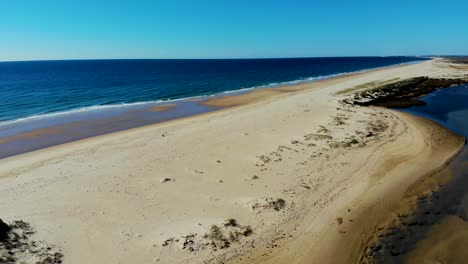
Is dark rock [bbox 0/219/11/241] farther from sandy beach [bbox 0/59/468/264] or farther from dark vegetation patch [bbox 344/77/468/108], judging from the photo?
dark vegetation patch [bbox 344/77/468/108]

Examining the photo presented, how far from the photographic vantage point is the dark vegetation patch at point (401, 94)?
110 ft

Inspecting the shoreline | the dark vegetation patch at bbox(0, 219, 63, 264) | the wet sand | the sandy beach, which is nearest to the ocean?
the wet sand

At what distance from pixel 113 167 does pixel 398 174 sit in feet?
45.2

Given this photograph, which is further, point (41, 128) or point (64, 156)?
point (41, 128)

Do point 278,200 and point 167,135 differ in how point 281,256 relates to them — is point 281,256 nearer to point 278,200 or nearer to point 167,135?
point 278,200

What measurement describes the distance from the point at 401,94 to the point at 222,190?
113 ft

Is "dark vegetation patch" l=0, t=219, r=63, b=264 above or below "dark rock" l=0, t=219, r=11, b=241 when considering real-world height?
below

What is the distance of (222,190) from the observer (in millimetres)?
12836

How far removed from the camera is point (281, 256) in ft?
29.6

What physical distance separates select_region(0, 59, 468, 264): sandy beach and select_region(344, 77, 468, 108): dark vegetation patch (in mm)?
11287

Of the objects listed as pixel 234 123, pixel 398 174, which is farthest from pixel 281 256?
pixel 234 123

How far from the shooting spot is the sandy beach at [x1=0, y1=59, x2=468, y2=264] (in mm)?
9336

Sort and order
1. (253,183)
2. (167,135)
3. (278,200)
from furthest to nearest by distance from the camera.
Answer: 1. (167,135)
2. (253,183)
3. (278,200)

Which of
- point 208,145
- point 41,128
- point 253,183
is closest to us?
point 253,183
